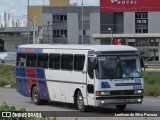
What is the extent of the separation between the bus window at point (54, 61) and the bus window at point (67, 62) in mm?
429

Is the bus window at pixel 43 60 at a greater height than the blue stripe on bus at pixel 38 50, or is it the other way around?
the blue stripe on bus at pixel 38 50

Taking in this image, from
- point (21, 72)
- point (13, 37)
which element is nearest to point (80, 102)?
point (21, 72)

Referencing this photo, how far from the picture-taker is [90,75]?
19453 mm

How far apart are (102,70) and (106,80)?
388mm

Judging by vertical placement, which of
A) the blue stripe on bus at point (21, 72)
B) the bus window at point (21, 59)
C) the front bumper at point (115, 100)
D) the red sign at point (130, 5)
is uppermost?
the red sign at point (130, 5)

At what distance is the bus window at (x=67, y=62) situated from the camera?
69.5ft

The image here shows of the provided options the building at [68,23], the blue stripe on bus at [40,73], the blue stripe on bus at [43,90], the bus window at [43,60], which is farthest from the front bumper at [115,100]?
the building at [68,23]

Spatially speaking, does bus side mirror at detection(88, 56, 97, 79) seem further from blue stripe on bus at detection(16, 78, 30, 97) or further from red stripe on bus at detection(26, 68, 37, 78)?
blue stripe on bus at detection(16, 78, 30, 97)

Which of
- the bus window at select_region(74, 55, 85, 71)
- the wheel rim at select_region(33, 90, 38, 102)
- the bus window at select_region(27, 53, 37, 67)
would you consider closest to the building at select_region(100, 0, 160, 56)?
the bus window at select_region(27, 53, 37, 67)

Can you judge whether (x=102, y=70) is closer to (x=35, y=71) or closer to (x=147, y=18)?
(x=35, y=71)

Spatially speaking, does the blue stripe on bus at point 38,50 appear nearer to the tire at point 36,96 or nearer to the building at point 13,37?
the tire at point 36,96

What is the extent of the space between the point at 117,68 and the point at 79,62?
1787mm

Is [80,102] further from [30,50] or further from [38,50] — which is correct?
[30,50]

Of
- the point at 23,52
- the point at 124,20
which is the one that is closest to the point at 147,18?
the point at 124,20
